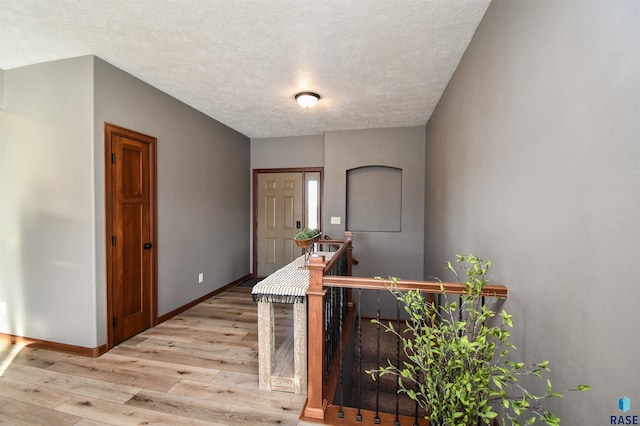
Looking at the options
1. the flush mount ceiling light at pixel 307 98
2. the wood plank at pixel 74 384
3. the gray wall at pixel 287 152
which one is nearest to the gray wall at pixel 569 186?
the flush mount ceiling light at pixel 307 98

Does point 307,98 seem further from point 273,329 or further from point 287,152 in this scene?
point 273,329

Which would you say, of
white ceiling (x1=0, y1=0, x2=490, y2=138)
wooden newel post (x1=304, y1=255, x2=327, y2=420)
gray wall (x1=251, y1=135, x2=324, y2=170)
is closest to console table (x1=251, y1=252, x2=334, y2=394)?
wooden newel post (x1=304, y1=255, x2=327, y2=420)

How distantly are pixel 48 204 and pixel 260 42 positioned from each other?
251 cm

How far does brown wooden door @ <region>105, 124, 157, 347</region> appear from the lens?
260 cm

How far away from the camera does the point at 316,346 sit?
65.9 inches

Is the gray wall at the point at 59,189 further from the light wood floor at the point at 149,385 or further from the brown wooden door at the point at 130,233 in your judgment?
the light wood floor at the point at 149,385

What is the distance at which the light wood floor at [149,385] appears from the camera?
1.78m

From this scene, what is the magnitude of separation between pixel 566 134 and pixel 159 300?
383 centimetres

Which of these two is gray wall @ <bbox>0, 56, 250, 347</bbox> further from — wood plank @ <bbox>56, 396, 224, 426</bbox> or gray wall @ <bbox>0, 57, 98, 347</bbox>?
wood plank @ <bbox>56, 396, 224, 426</bbox>

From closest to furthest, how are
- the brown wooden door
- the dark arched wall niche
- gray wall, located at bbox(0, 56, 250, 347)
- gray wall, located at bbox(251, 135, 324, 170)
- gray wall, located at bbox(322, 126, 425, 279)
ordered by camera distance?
1. gray wall, located at bbox(0, 56, 250, 347)
2. the brown wooden door
3. gray wall, located at bbox(322, 126, 425, 279)
4. the dark arched wall niche
5. gray wall, located at bbox(251, 135, 324, 170)

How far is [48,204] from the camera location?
2.55 meters

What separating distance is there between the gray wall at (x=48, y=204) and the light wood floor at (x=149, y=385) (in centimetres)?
30

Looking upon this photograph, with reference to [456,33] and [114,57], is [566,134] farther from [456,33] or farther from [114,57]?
[114,57]

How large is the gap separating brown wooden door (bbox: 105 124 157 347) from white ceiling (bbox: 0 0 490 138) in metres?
0.78
